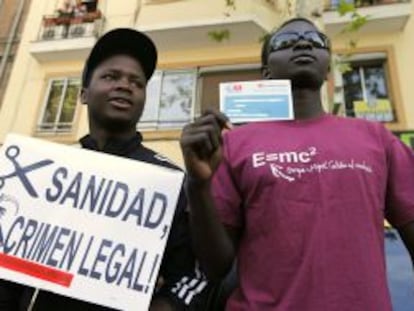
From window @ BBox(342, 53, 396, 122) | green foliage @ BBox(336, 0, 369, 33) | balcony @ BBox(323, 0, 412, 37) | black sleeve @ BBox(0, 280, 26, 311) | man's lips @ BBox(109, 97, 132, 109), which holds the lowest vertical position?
black sleeve @ BBox(0, 280, 26, 311)

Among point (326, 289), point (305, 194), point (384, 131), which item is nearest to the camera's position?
point (326, 289)

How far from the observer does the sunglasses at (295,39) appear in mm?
1900

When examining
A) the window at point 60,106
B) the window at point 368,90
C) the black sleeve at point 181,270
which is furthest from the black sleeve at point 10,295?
the window at point 60,106

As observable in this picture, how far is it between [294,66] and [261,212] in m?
0.60

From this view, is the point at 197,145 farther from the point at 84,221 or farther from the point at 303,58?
the point at 303,58

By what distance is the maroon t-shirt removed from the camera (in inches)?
55.7

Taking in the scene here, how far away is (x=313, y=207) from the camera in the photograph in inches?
59.7

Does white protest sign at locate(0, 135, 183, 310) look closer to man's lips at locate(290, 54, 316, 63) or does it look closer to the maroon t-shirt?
the maroon t-shirt

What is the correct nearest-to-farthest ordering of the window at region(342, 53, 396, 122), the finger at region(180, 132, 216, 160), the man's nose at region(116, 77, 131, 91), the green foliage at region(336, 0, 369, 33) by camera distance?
Answer: the finger at region(180, 132, 216, 160) → the man's nose at region(116, 77, 131, 91) → the green foliage at region(336, 0, 369, 33) → the window at region(342, 53, 396, 122)

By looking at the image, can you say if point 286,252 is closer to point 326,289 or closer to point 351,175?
point 326,289

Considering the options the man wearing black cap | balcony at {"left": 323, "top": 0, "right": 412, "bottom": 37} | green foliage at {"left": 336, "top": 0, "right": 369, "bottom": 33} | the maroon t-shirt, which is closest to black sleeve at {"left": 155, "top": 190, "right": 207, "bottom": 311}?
the man wearing black cap

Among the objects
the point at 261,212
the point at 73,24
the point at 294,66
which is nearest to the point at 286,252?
the point at 261,212

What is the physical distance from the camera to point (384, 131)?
5.80 feet

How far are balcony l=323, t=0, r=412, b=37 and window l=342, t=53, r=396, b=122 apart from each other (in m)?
0.47
